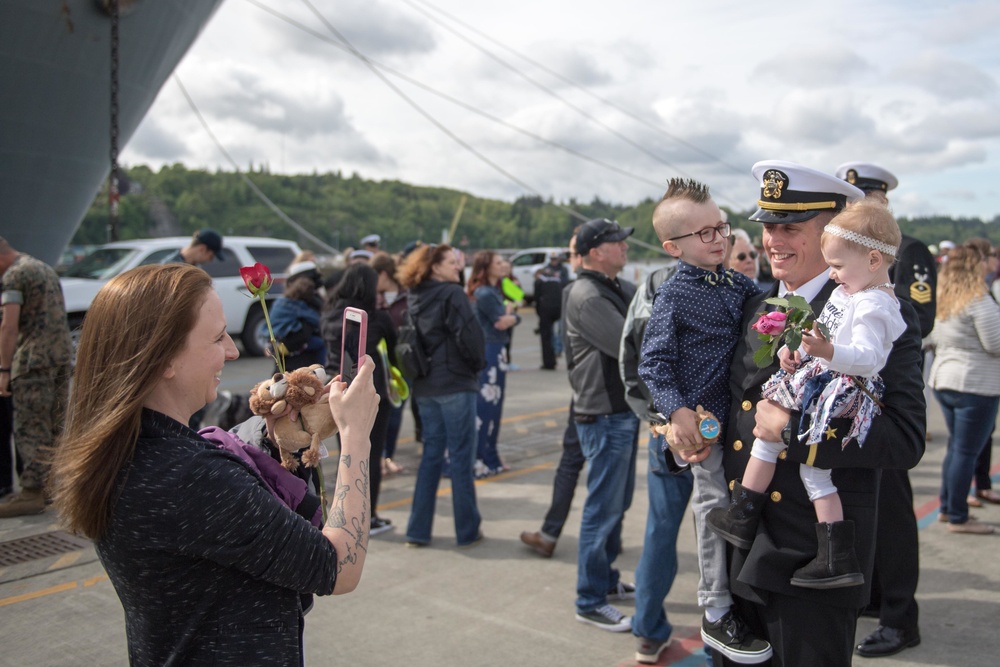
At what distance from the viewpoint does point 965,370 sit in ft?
18.0

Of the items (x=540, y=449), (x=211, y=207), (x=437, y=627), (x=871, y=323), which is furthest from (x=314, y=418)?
(x=211, y=207)

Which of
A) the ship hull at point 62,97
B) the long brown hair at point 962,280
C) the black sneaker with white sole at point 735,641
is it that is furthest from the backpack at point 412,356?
the ship hull at point 62,97

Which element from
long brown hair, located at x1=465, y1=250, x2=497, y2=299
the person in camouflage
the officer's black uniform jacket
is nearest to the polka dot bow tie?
the officer's black uniform jacket

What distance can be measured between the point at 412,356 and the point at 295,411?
3.19 m

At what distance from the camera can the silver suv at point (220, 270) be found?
12.7 metres

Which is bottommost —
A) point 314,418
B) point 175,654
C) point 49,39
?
point 175,654

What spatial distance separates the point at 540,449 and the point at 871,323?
6.08m

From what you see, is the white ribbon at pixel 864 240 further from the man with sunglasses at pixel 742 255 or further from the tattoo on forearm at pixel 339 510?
the man with sunglasses at pixel 742 255

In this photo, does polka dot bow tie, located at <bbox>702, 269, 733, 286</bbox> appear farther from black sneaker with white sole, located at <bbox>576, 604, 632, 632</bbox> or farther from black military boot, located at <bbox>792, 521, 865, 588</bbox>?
black sneaker with white sole, located at <bbox>576, 604, 632, 632</bbox>

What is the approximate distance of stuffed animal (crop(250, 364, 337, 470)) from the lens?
214 cm

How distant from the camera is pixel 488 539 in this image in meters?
5.64

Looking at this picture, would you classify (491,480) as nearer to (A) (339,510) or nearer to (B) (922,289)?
(B) (922,289)


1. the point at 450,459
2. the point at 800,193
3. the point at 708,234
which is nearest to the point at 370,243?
the point at 450,459

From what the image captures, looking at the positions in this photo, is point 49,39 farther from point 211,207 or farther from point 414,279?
point 211,207
